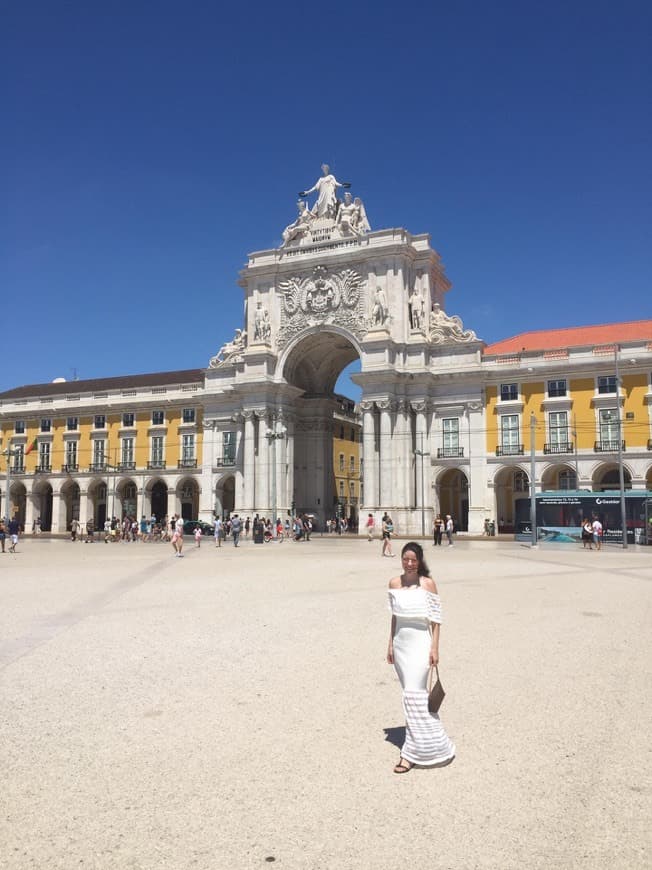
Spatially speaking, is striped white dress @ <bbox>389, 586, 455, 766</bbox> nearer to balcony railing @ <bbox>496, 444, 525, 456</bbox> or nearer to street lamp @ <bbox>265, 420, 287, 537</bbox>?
street lamp @ <bbox>265, 420, 287, 537</bbox>

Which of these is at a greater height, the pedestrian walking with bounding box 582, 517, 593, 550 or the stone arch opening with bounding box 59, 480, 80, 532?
the stone arch opening with bounding box 59, 480, 80, 532

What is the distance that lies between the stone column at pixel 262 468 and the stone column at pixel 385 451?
9923 mm

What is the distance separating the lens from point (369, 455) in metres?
57.1

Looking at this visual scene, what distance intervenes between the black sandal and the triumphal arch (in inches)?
1925

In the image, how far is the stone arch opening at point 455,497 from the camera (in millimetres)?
62844

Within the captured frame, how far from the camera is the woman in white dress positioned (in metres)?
6.71

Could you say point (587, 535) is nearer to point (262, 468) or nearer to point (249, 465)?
point (262, 468)

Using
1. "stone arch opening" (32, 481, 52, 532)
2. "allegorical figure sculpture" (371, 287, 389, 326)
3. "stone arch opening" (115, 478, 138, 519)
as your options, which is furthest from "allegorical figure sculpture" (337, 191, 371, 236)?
"stone arch opening" (32, 481, 52, 532)

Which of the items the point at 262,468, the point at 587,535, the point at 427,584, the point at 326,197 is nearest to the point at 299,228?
the point at 326,197

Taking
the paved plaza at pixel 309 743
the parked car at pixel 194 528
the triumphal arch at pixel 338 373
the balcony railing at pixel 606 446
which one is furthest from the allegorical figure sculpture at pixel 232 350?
the paved plaza at pixel 309 743

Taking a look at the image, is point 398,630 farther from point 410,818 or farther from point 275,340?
point 275,340

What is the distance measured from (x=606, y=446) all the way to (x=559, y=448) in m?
3.23

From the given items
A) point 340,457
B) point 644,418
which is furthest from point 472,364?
point 340,457

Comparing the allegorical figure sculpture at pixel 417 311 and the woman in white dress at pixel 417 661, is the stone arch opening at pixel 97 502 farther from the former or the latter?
the woman in white dress at pixel 417 661
